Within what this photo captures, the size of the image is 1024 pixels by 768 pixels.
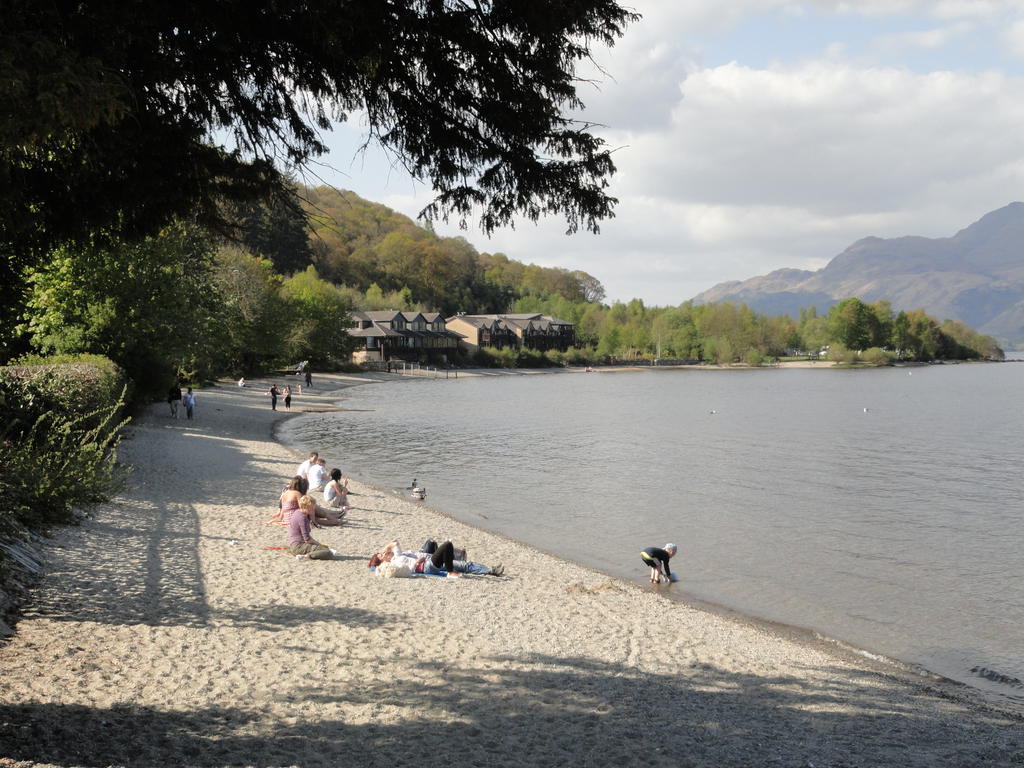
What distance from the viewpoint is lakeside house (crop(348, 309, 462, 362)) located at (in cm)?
11619

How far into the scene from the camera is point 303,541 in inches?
569

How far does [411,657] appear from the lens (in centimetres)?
942

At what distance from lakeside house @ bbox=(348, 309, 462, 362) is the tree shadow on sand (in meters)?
102

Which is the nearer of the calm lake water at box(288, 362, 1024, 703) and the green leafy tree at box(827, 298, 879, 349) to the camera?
the calm lake water at box(288, 362, 1024, 703)

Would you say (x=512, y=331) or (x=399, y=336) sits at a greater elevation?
(x=512, y=331)

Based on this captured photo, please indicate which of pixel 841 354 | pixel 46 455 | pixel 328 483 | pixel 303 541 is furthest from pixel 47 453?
pixel 841 354

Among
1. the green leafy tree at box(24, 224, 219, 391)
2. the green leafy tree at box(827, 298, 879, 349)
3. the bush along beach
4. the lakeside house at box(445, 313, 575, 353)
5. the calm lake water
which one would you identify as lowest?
the calm lake water

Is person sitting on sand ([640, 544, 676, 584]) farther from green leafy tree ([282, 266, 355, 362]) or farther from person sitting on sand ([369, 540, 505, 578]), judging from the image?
green leafy tree ([282, 266, 355, 362])

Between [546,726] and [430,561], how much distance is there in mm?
6667

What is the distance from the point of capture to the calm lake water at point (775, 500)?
572 inches

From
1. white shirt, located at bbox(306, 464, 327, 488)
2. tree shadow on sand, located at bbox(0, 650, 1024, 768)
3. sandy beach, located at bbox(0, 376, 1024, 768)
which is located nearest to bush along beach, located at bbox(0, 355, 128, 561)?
sandy beach, located at bbox(0, 376, 1024, 768)

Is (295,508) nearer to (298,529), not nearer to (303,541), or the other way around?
(298,529)

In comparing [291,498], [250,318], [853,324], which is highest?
[853,324]

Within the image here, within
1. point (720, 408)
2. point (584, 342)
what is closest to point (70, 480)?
point (720, 408)
